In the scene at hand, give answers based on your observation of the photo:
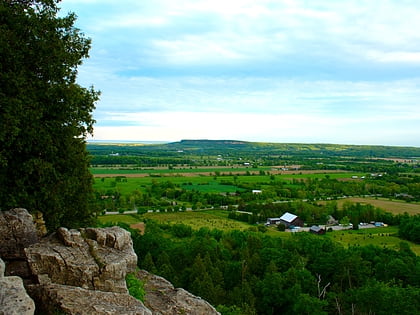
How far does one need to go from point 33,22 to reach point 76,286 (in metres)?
9.66

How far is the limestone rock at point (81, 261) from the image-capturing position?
10.4 m

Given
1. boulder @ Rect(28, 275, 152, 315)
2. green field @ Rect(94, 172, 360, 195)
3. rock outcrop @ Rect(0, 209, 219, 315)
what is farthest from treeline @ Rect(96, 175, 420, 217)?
boulder @ Rect(28, 275, 152, 315)

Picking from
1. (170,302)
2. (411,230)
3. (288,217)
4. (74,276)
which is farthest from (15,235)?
(288,217)

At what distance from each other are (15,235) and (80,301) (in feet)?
13.7

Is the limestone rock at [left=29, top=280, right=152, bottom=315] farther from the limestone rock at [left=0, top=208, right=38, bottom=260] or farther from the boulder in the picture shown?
the limestone rock at [left=0, top=208, right=38, bottom=260]

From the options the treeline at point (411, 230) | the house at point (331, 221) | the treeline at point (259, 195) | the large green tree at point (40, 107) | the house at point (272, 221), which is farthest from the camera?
the treeline at point (259, 195)

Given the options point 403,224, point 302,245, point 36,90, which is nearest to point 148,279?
point 36,90

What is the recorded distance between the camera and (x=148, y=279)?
14.0 meters

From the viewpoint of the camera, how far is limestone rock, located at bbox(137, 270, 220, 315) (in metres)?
11.6

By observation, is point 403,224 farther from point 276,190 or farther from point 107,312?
point 107,312

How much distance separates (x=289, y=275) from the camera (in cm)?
2973

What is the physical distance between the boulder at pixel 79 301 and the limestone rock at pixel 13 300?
110 cm

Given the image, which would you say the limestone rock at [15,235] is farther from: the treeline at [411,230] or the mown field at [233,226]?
the treeline at [411,230]

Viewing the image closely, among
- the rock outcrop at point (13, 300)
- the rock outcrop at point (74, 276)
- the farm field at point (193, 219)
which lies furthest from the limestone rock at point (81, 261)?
the farm field at point (193, 219)
